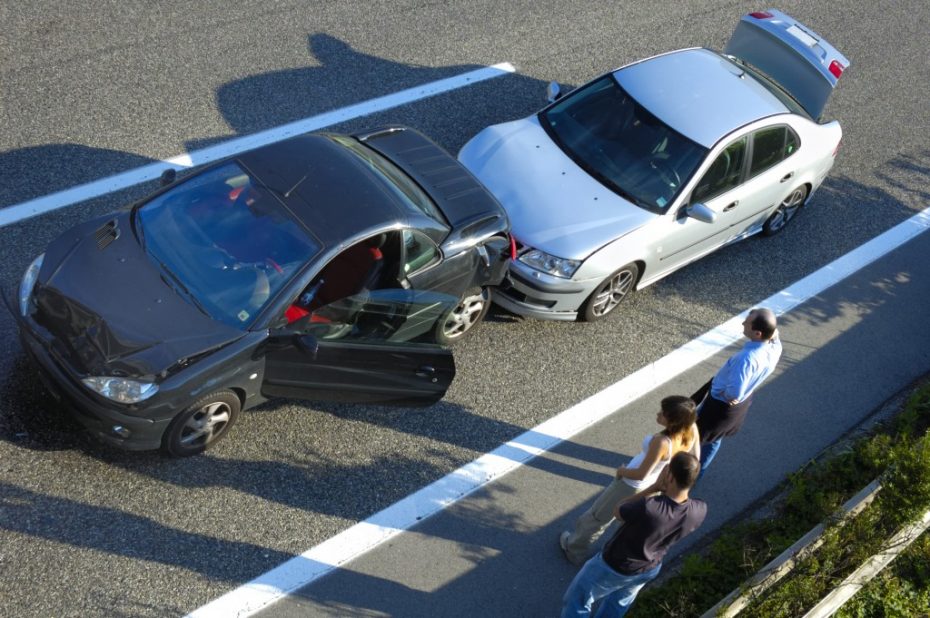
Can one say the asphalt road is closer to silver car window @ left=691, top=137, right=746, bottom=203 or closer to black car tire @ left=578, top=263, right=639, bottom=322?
black car tire @ left=578, top=263, right=639, bottom=322

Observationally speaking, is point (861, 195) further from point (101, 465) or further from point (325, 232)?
point (101, 465)

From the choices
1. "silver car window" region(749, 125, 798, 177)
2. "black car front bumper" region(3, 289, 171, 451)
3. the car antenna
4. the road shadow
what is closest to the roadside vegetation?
the road shadow

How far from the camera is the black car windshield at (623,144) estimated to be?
27.1 feet

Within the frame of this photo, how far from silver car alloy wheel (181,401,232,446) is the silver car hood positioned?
2.88m

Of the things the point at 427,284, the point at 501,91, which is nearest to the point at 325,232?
the point at 427,284

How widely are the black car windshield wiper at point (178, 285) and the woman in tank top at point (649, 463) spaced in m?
2.80

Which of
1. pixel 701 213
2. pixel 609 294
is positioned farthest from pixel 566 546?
pixel 701 213

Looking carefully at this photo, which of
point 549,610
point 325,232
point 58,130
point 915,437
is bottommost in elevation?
point 549,610

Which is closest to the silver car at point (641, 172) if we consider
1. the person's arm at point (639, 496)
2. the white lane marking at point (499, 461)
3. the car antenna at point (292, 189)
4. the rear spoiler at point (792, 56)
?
the rear spoiler at point (792, 56)

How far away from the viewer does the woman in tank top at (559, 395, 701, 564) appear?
220 inches

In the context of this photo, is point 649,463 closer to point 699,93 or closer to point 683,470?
point 683,470

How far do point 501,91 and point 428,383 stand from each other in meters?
4.85

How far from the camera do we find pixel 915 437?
24.6 ft

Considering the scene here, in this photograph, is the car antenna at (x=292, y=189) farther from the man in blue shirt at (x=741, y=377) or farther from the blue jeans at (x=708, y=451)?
the blue jeans at (x=708, y=451)
